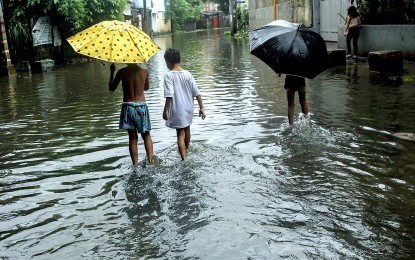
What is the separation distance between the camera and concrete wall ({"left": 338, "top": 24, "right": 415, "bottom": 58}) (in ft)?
45.8

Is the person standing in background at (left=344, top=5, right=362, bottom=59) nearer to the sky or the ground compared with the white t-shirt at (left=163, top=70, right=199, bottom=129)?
nearer to the sky

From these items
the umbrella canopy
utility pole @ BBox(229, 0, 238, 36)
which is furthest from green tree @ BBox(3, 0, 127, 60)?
utility pole @ BBox(229, 0, 238, 36)

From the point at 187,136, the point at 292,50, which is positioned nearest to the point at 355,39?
the point at 292,50

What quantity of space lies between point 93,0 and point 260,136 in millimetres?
17678

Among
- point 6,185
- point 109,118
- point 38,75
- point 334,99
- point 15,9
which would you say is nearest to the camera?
point 6,185

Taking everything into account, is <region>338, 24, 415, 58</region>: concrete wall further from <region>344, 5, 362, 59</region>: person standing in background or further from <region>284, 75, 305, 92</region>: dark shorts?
<region>284, 75, 305, 92</region>: dark shorts

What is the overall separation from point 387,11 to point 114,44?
12.1 meters

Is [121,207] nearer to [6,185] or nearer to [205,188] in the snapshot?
[205,188]

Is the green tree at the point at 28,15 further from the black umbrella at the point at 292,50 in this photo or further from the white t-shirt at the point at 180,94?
the white t-shirt at the point at 180,94

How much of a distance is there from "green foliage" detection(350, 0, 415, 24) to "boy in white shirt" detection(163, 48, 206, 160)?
10587 millimetres

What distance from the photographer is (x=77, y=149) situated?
6.97 metres

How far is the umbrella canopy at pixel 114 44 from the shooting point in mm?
5289

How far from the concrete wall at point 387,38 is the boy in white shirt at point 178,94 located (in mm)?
10091

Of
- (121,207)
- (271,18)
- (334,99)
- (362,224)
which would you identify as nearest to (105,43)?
(121,207)
